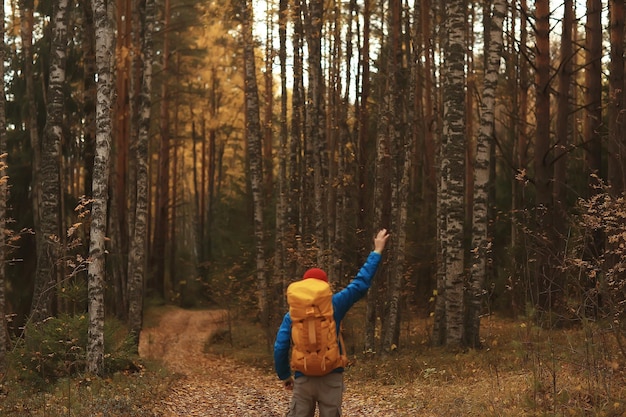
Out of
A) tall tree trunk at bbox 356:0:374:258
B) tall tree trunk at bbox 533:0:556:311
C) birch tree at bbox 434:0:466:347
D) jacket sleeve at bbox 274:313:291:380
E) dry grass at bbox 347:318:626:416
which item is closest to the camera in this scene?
jacket sleeve at bbox 274:313:291:380

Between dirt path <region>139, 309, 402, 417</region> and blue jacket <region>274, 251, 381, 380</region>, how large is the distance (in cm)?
451

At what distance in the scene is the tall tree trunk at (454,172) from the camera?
13.2 m

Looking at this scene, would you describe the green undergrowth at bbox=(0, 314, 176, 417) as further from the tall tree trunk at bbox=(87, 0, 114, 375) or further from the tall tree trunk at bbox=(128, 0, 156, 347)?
the tall tree trunk at bbox=(128, 0, 156, 347)

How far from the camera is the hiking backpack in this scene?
5.42 meters

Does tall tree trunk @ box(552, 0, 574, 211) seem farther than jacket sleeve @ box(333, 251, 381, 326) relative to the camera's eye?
Yes

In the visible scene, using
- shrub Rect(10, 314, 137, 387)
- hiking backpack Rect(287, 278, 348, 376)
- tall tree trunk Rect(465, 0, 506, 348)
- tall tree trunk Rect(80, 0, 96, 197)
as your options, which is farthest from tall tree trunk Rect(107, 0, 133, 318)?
hiking backpack Rect(287, 278, 348, 376)

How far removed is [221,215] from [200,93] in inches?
305

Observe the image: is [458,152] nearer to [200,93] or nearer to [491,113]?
[491,113]

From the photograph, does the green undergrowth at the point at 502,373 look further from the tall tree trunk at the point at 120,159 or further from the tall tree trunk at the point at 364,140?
the tall tree trunk at the point at 120,159

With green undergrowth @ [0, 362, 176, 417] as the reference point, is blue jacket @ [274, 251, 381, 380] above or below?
above

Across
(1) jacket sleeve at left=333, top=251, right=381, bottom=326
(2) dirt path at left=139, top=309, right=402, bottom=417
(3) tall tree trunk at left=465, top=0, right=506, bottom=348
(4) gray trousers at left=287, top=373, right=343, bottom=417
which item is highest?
(3) tall tree trunk at left=465, top=0, right=506, bottom=348

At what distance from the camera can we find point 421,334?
1756 centimetres

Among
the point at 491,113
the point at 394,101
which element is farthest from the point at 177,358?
the point at 491,113

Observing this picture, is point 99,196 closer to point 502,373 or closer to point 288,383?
point 288,383
